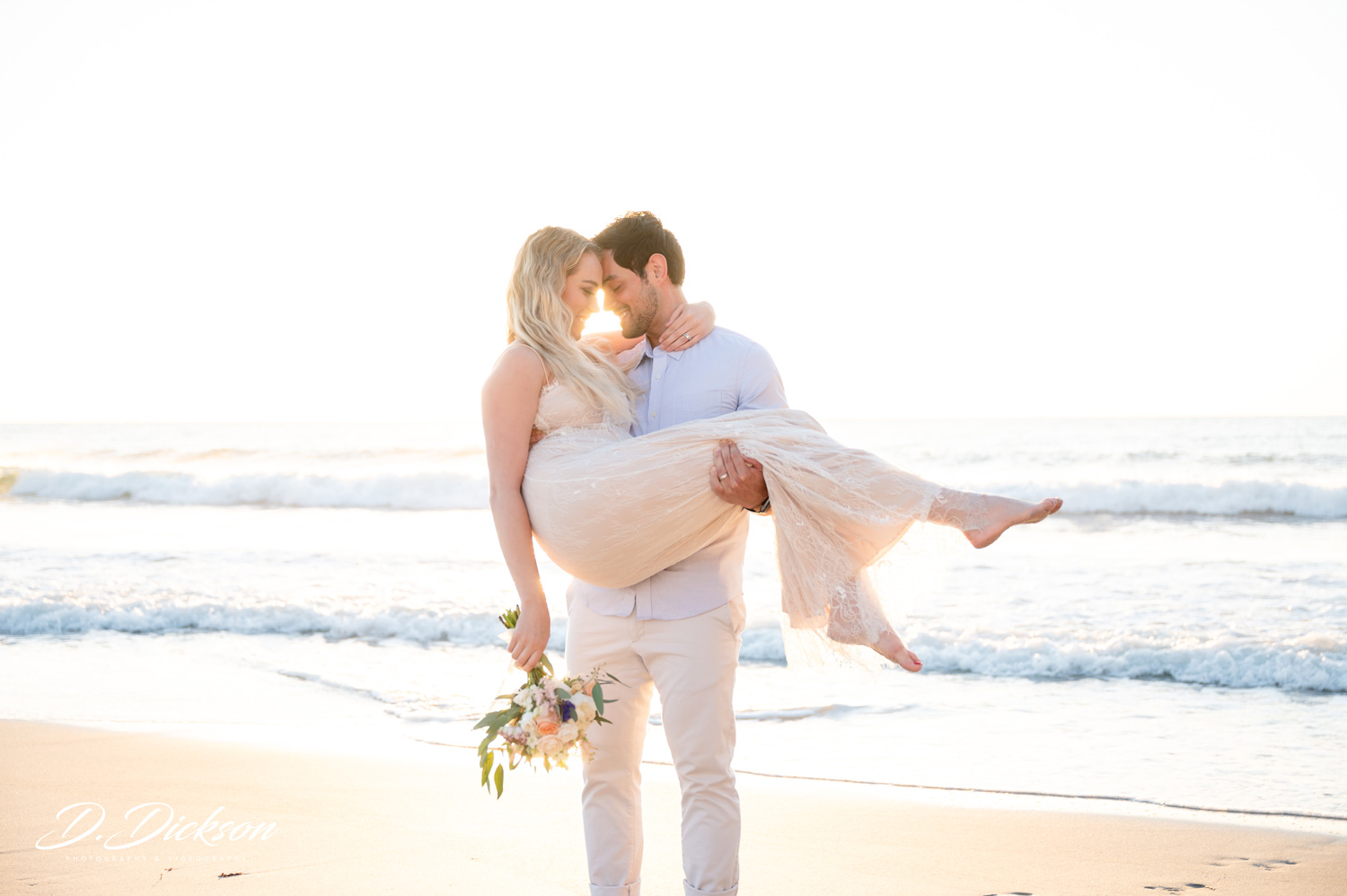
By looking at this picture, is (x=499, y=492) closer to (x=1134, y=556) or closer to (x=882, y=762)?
(x=882, y=762)

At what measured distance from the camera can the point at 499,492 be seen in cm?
257

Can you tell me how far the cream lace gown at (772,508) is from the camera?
A: 2457mm

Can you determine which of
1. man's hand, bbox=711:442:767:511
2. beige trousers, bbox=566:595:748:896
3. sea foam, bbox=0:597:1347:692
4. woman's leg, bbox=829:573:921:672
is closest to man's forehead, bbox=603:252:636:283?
man's hand, bbox=711:442:767:511

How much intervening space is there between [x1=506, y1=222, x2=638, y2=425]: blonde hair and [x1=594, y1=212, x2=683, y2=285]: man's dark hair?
0.34ft

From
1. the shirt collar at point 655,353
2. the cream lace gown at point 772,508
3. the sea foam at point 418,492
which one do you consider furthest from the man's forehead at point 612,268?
the sea foam at point 418,492

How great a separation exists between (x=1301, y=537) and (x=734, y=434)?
13.3 meters

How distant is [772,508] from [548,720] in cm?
79

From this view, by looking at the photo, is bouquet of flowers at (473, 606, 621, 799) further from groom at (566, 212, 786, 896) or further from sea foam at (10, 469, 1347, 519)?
sea foam at (10, 469, 1347, 519)

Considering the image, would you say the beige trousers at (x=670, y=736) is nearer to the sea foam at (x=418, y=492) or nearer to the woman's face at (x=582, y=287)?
the woman's face at (x=582, y=287)

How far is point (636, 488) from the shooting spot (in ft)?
8.11

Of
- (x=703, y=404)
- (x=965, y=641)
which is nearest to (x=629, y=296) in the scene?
(x=703, y=404)

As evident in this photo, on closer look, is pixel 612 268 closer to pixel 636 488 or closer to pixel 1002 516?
pixel 636 488

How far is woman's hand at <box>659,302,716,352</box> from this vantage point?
270 cm

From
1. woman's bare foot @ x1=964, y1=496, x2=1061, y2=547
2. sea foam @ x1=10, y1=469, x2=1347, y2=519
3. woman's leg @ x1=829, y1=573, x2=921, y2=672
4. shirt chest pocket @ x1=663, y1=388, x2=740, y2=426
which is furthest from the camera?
sea foam @ x1=10, y1=469, x2=1347, y2=519
